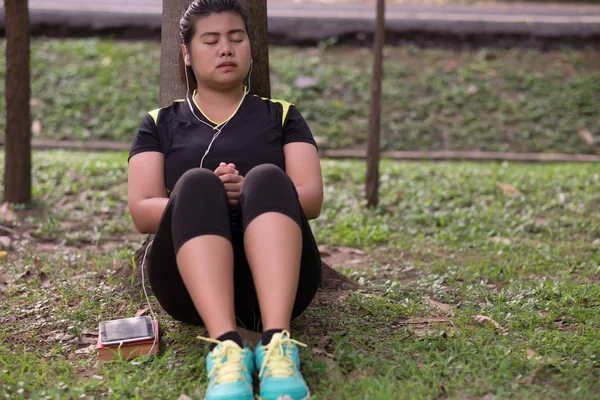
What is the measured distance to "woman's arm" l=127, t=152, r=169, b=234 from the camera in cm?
333

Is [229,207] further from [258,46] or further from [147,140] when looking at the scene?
[258,46]

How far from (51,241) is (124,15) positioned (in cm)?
613

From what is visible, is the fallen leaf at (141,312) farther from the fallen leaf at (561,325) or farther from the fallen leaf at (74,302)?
the fallen leaf at (561,325)

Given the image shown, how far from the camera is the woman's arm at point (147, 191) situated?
3.33m

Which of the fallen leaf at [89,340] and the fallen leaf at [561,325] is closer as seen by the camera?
the fallen leaf at [89,340]

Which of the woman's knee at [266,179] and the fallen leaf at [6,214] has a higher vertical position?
the woman's knee at [266,179]

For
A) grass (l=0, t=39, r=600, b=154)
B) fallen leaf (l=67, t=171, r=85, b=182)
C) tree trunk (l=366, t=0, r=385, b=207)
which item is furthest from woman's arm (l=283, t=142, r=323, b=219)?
grass (l=0, t=39, r=600, b=154)

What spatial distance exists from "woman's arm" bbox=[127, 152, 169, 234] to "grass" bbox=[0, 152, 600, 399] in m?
0.53

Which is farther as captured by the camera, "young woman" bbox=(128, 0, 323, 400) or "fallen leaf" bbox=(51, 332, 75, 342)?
"fallen leaf" bbox=(51, 332, 75, 342)

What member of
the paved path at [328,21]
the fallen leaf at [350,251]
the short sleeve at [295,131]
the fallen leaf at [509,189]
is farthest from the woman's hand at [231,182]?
the paved path at [328,21]

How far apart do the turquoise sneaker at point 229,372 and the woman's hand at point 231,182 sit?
23.2 inches

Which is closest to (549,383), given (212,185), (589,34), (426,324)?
(426,324)

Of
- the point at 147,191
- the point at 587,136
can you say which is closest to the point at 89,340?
the point at 147,191

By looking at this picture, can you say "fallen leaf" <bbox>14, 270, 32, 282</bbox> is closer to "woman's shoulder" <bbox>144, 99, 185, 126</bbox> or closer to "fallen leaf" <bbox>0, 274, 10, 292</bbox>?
"fallen leaf" <bbox>0, 274, 10, 292</bbox>
